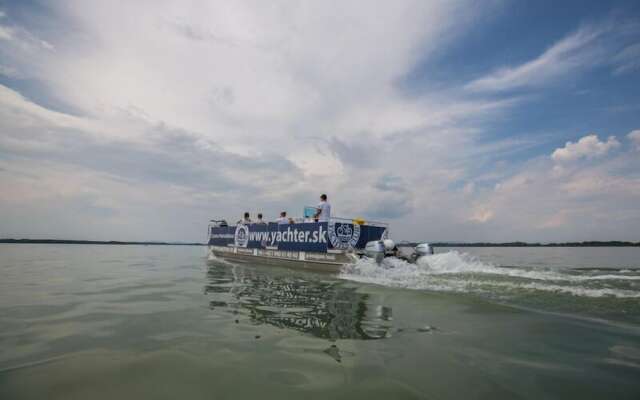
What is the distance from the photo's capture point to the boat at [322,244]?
12.6 metres

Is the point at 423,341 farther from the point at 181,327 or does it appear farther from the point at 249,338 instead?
the point at 181,327

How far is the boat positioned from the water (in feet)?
17.0

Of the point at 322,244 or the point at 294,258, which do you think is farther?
the point at 294,258

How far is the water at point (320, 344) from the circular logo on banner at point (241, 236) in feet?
41.2

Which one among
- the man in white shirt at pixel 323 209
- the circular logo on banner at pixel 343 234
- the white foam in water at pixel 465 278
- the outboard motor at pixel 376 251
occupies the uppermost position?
the man in white shirt at pixel 323 209

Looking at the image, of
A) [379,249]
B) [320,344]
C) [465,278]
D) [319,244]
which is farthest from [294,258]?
A: [320,344]

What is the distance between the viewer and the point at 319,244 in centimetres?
1386

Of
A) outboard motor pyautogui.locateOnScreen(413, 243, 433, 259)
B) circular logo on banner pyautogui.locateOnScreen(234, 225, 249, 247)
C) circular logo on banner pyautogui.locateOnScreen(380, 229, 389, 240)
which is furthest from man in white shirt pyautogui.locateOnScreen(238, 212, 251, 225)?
outboard motor pyautogui.locateOnScreen(413, 243, 433, 259)

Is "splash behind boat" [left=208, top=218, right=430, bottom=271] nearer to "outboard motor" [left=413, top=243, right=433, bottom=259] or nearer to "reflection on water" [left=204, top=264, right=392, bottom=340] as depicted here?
"outboard motor" [left=413, top=243, right=433, bottom=259]

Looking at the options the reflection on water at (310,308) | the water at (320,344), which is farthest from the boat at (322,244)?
the water at (320,344)

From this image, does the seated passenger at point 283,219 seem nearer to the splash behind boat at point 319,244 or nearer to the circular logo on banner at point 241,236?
the splash behind boat at point 319,244

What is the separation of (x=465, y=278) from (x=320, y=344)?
774cm

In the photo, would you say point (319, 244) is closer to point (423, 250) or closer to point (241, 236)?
point (423, 250)

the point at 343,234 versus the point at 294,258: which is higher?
the point at 343,234
